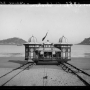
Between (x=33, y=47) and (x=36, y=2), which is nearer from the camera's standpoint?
(x=36, y=2)

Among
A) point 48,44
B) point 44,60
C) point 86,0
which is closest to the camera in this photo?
point 86,0

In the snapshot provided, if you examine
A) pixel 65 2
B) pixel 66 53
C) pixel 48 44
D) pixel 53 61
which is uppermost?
pixel 65 2

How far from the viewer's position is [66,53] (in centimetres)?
2022

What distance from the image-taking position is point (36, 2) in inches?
83.3

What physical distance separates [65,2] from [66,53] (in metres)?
18.7

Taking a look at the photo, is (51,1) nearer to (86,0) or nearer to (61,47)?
(86,0)

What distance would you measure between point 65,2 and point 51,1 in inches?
11.1
